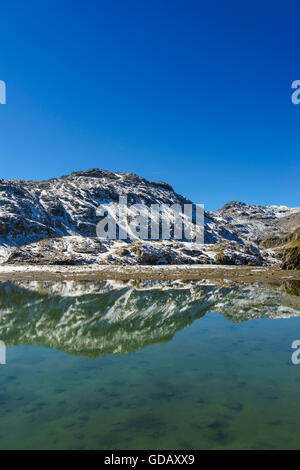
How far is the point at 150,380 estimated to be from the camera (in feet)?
38.6

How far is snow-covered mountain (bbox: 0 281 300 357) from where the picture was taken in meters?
17.5

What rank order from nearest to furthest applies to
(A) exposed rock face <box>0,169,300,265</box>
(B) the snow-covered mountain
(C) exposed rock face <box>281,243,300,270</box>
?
(B) the snow-covered mountain < (C) exposed rock face <box>281,243,300,270</box> < (A) exposed rock face <box>0,169,300,265</box>

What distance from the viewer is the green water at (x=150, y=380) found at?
26.5 feet

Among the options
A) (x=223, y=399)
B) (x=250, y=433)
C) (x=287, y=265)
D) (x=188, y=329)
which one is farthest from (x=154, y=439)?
(x=287, y=265)

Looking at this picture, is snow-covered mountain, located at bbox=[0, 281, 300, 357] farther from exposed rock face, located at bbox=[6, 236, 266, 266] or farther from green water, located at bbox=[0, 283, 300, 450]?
exposed rock face, located at bbox=[6, 236, 266, 266]

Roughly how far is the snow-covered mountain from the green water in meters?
0.14

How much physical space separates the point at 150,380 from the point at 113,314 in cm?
1284

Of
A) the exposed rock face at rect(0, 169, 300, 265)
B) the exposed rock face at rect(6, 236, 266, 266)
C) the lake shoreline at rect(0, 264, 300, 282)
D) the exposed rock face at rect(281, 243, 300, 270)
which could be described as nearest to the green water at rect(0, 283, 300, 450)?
the lake shoreline at rect(0, 264, 300, 282)

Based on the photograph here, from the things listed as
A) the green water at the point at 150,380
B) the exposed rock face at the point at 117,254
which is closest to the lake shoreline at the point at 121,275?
the exposed rock face at the point at 117,254

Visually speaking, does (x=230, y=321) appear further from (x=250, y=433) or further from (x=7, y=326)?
(x=7, y=326)

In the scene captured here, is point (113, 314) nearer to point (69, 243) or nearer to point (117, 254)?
point (117, 254)

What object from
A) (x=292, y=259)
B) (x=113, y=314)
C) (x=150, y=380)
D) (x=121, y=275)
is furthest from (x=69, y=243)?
(x=150, y=380)

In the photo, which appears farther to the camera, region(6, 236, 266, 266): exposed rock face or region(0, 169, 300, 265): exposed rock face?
region(0, 169, 300, 265): exposed rock face

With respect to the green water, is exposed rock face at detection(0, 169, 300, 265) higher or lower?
higher
